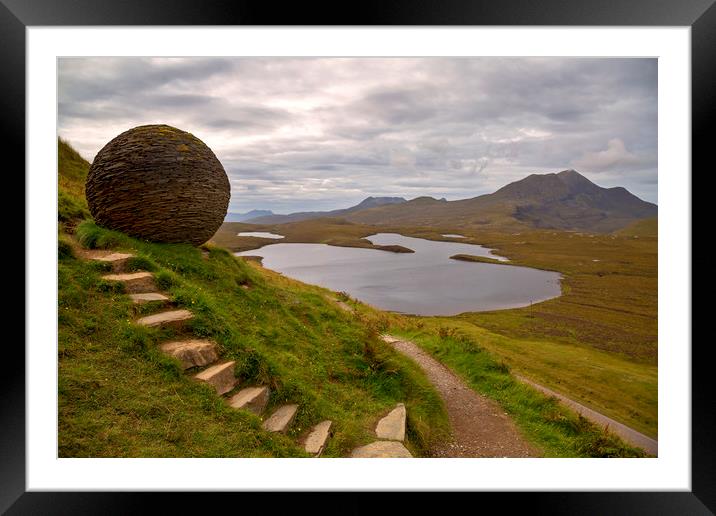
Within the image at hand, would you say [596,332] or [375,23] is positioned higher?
[375,23]

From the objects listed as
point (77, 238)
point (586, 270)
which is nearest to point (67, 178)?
point (77, 238)

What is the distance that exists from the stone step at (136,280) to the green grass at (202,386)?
15 centimetres

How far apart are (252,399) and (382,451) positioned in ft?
6.08

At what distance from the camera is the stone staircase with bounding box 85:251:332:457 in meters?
4.31

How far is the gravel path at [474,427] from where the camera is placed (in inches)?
224

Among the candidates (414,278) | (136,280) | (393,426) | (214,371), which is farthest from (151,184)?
(414,278)

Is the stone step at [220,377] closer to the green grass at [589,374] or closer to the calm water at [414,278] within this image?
the green grass at [589,374]

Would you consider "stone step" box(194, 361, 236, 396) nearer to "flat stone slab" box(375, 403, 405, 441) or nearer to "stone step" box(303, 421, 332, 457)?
"stone step" box(303, 421, 332, 457)

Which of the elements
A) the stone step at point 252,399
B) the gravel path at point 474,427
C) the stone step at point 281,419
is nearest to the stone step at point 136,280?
the stone step at point 252,399

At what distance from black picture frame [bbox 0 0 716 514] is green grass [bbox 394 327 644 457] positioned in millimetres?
2234

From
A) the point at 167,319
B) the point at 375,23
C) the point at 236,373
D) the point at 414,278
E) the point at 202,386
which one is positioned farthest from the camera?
the point at 414,278

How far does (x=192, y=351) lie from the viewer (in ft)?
Answer: 14.8

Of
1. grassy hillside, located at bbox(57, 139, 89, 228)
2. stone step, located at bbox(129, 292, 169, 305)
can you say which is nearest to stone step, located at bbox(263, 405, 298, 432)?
stone step, located at bbox(129, 292, 169, 305)

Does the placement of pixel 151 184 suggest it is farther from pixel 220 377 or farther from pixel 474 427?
pixel 474 427
